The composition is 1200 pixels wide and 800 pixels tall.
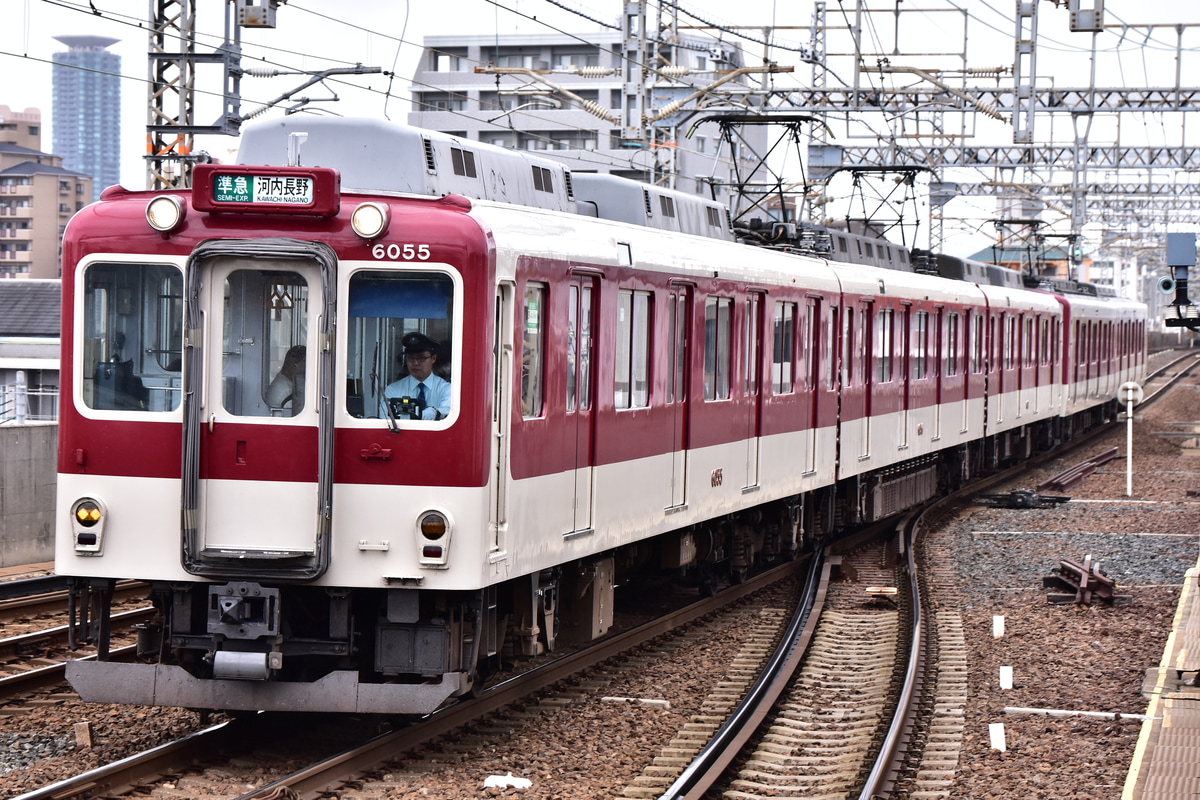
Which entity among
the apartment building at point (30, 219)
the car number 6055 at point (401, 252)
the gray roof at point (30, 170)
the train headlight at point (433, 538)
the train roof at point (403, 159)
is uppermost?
the gray roof at point (30, 170)

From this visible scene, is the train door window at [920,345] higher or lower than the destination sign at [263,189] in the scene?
lower

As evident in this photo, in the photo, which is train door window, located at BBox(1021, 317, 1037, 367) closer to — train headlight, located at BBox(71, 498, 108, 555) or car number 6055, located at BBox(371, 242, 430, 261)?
car number 6055, located at BBox(371, 242, 430, 261)

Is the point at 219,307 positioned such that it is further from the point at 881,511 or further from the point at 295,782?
the point at 881,511

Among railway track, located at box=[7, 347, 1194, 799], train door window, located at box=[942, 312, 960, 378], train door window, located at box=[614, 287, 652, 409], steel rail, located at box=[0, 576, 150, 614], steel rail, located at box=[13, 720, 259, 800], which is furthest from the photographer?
train door window, located at box=[942, 312, 960, 378]

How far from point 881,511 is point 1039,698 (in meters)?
8.86

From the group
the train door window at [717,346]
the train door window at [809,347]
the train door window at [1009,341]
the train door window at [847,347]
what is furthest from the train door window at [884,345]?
the train door window at [1009,341]

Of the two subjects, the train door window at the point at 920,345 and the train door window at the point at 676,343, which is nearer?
the train door window at the point at 676,343

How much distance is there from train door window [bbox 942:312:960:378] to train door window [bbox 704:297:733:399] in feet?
30.0

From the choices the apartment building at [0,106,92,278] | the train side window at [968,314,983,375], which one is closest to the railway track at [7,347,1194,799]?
the train side window at [968,314,983,375]

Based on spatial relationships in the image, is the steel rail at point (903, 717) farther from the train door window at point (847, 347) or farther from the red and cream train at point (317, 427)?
the train door window at point (847, 347)

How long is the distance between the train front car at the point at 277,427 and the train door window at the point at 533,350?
64 cm

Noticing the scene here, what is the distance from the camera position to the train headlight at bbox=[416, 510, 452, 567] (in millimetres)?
7938

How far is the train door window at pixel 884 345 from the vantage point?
17688 mm

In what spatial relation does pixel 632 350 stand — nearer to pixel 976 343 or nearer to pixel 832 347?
pixel 832 347
